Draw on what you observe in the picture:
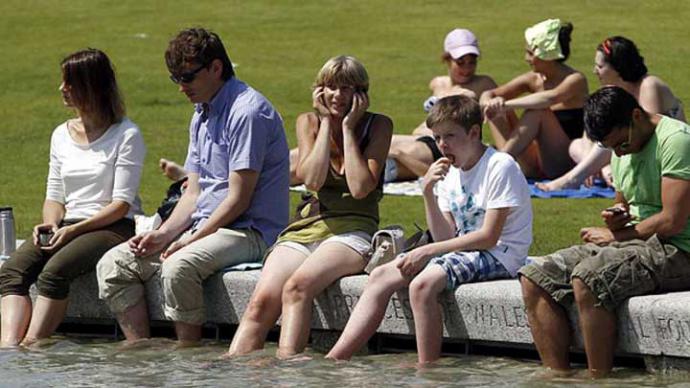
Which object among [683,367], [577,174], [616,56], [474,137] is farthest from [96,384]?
[577,174]

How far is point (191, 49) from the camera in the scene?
7934mm

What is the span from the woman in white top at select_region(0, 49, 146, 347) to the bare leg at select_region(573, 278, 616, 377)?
269cm

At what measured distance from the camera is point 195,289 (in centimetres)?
783

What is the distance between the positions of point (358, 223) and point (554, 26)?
479 centimetres

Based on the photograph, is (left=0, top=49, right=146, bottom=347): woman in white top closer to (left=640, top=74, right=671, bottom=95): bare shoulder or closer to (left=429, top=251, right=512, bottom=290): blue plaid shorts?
(left=429, top=251, right=512, bottom=290): blue plaid shorts

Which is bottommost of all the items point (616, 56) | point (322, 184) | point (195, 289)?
point (195, 289)

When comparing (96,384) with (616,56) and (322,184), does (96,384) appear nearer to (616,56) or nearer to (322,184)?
(322,184)

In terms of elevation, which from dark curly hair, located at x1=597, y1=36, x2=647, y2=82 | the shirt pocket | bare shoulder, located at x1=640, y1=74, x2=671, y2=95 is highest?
dark curly hair, located at x1=597, y1=36, x2=647, y2=82

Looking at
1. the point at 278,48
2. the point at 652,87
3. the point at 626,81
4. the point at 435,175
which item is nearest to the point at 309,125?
the point at 435,175

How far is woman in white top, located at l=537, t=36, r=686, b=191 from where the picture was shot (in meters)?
10.4

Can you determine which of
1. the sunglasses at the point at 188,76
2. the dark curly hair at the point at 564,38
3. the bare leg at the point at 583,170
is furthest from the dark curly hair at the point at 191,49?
the dark curly hair at the point at 564,38

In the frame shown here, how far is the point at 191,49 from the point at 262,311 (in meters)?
1.40

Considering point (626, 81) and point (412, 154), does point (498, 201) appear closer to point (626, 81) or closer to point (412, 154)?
point (626, 81)

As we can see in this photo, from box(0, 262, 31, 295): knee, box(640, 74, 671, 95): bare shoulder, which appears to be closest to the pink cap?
box(640, 74, 671, 95): bare shoulder
